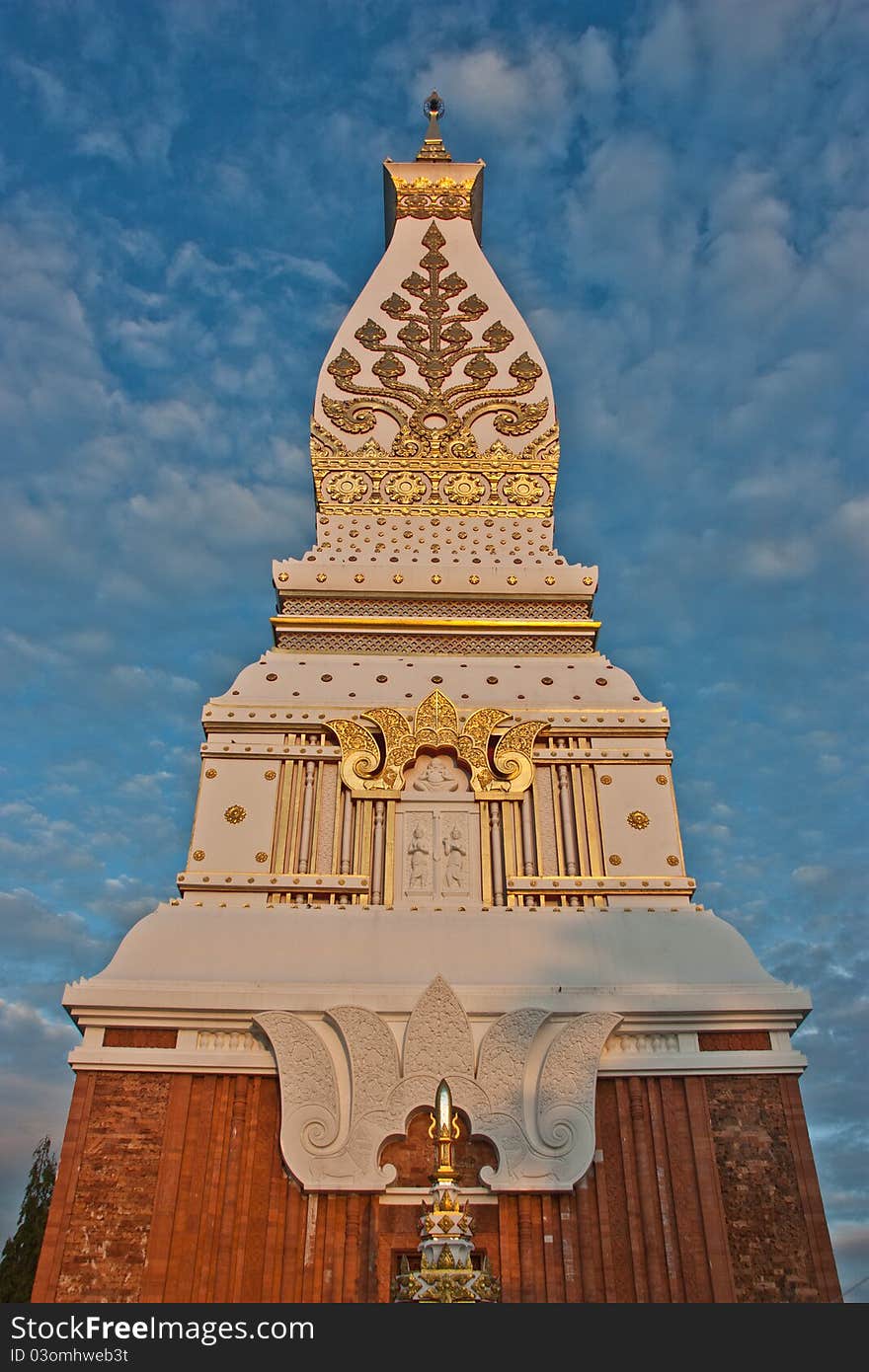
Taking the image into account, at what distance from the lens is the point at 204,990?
35.5 feet

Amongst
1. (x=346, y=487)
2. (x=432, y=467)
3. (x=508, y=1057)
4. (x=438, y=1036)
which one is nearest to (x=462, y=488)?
(x=432, y=467)

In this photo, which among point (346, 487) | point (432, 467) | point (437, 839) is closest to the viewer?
point (437, 839)

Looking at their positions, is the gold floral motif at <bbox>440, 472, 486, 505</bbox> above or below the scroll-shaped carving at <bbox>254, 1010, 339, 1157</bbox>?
above

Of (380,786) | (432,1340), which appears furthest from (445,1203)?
(380,786)

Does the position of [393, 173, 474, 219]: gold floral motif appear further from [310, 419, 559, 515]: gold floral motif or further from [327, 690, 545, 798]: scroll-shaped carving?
[327, 690, 545, 798]: scroll-shaped carving

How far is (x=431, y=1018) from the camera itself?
10602 mm

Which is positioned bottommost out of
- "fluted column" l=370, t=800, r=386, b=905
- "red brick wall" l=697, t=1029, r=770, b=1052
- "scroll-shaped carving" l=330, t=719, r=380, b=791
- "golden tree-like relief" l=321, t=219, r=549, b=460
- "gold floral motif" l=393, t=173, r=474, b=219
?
"red brick wall" l=697, t=1029, r=770, b=1052

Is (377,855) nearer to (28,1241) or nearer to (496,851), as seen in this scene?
(496,851)

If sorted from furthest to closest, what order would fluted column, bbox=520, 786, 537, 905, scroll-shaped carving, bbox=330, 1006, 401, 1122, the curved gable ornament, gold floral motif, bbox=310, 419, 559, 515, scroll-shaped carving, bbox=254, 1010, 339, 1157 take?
gold floral motif, bbox=310, 419, 559, 515
fluted column, bbox=520, 786, 537, 905
scroll-shaped carving, bbox=330, 1006, 401, 1122
scroll-shaped carving, bbox=254, 1010, 339, 1157
the curved gable ornament

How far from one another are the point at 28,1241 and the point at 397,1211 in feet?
42.9

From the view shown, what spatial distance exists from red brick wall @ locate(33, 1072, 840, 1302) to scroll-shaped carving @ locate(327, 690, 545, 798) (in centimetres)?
392

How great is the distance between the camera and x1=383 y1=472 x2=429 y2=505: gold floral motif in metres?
17.0

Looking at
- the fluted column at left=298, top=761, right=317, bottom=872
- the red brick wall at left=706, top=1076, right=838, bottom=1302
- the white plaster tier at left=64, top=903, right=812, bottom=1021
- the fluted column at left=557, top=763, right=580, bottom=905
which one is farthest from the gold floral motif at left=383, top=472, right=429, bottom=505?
the red brick wall at left=706, top=1076, right=838, bottom=1302

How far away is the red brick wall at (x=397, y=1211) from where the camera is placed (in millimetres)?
9648
